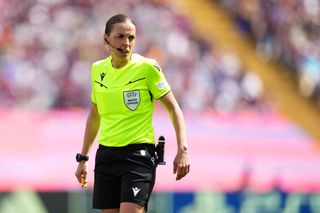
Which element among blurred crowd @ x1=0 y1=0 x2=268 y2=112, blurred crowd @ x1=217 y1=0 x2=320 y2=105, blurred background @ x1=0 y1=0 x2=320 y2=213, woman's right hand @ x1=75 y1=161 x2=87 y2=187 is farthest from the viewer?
blurred crowd @ x1=217 y1=0 x2=320 y2=105

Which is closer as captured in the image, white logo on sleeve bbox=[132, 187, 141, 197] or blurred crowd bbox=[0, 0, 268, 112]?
white logo on sleeve bbox=[132, 187, 141, 197]

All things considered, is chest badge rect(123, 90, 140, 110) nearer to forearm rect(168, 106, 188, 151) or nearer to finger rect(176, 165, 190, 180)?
→ forearm rect(168, 106, 188, 151)

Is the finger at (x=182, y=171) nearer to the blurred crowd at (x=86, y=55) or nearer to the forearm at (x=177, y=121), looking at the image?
the forearm at (x=177, y=121)

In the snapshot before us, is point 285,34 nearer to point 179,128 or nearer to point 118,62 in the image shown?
point 118,62

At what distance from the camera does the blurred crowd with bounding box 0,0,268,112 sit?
41.0 feet

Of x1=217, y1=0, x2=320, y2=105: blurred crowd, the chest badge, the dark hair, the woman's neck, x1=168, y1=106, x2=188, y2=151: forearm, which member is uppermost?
x1=217, y1=0, x2=320, y2=105: blurred crowd

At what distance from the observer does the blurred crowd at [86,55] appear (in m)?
12.5

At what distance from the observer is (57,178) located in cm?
1127

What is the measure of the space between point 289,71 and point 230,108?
3159 millimetres

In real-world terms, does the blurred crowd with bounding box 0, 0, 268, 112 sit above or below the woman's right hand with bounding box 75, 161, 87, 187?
above

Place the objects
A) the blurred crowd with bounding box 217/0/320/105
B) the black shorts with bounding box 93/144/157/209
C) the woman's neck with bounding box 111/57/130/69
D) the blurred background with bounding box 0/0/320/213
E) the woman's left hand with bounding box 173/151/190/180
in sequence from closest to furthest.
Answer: the woman's left hand with bounding box 173/151/190/180, the black shorts with bounding box 93/144/157/209, the woman's neck with bounding box 111/57/130/69, the blurred background with bounding box 0/0/320/213, the blurred crowd with bounding box 217/0/320/105

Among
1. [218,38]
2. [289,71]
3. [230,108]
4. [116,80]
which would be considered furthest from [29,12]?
[116,80]

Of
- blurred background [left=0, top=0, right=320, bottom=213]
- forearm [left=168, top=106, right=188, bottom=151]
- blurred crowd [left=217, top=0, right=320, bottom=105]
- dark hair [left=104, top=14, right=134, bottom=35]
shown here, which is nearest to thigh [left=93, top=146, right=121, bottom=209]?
forearm [left=168, top=106, right=188, bottom=151]

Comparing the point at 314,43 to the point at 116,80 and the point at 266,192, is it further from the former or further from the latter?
the point at 116,80
